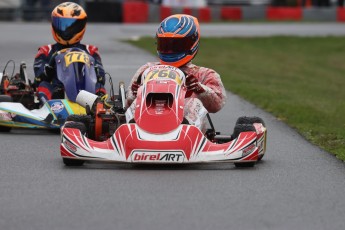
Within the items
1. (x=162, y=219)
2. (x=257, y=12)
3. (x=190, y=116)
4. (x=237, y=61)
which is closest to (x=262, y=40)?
(x=237, y=61)

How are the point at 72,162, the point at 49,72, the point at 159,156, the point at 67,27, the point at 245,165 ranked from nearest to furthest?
the point at 159,156 < the point at 72,162 < the point at 245,165 < the point at 49,72 < the point at 67,27

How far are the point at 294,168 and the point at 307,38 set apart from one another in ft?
80.8

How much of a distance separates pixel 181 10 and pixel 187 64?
31412 mm

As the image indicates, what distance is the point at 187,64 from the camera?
1048 centimetres

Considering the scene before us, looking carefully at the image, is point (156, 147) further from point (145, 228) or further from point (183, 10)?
point (183, 10)

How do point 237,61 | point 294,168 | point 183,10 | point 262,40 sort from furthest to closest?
point 183,10
point 262,40
point 237,61
point 294,168

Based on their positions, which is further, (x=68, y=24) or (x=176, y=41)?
(x=68, y=24)

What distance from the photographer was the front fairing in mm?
12445

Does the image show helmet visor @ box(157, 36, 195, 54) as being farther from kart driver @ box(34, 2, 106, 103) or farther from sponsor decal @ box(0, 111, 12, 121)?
kart driver @ box(34, 2, 106, 103)

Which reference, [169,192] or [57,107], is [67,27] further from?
[169,192]

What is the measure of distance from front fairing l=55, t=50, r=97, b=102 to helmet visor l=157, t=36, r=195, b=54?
7.60ft

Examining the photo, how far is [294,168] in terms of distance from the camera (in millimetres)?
9773

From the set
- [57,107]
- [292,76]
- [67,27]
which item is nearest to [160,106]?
[57,107]

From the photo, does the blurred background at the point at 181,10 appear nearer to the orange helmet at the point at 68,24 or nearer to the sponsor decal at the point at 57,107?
the orange helmet at the point at 68,24
